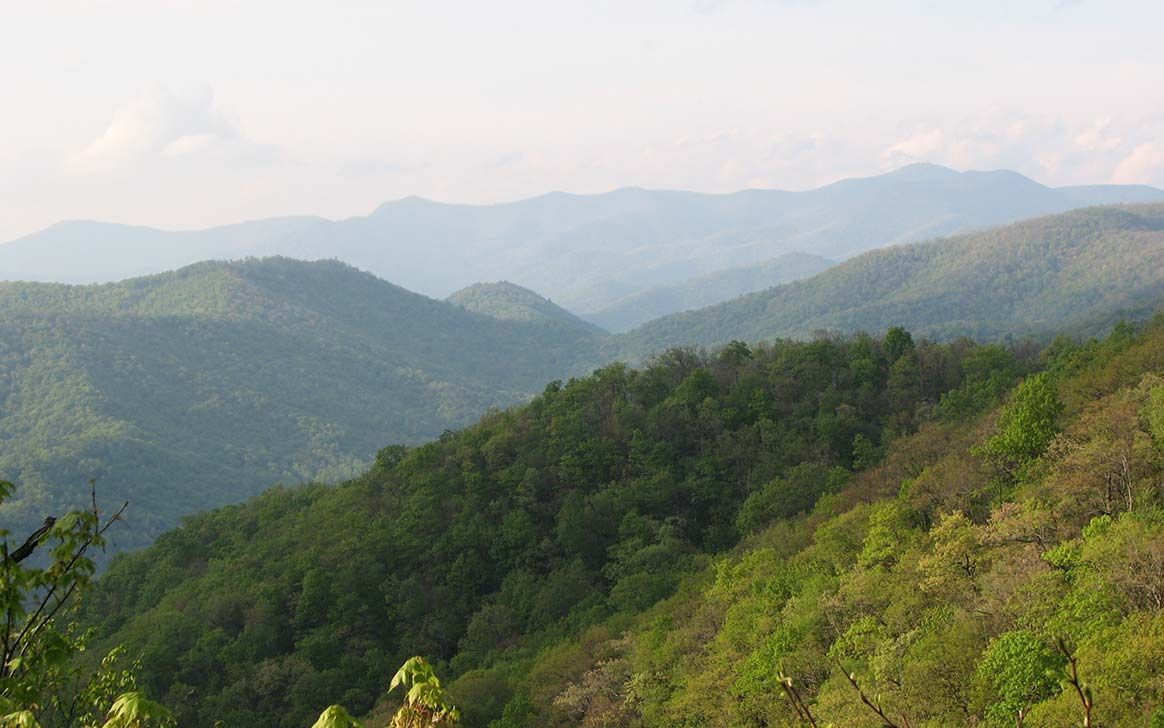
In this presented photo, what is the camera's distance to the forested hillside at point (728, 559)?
68.9ft

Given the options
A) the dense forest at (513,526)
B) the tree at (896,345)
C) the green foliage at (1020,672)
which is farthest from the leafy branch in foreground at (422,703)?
the tree at (896,345)

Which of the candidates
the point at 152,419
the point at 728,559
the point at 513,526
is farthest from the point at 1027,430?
the point at 152,419

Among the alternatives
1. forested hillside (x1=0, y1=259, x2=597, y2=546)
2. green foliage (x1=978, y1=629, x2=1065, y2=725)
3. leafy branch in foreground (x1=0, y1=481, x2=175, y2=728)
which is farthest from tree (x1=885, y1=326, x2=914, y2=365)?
forested hillside (x1=0, y1=259, x2=597, y2=546)

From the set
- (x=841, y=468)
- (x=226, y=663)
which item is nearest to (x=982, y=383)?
(x=841, y=468)

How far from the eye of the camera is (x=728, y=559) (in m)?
40.2

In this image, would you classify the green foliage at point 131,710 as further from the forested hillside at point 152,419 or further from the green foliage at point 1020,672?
the forested hillside at point 152,419

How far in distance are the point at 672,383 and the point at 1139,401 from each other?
40.7 metres

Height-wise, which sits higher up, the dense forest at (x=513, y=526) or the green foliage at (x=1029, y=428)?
the green foliage at (x=1029, y=428)

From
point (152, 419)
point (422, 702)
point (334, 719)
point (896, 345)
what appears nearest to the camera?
point (334, 719)

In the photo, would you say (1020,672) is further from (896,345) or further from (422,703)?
(896,345)

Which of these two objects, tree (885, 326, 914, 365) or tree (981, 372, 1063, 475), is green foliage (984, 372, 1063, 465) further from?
tree (885, 326, 914, 365)

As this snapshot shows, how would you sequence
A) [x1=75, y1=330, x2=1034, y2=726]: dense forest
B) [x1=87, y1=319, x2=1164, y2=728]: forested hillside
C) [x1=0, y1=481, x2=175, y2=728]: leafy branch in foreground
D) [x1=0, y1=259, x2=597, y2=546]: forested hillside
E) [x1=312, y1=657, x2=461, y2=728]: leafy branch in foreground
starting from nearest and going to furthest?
[x1=0, y1=481, x2=175, y2=728]: leafy branch in foreground, [x1=312, y1=657, x2=461, y2=728]: leafy branch in foreground, [x1=87, y1=319, x2=1164, y2=728]: forested hillside, [x1=75, y1=330, x2=1034, y2=726]: dense forest, [x1=0, y1=259, x2=597, y2=546]: forested hillside

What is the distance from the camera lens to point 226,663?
152 feet

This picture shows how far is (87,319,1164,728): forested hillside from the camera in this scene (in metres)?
21.0
